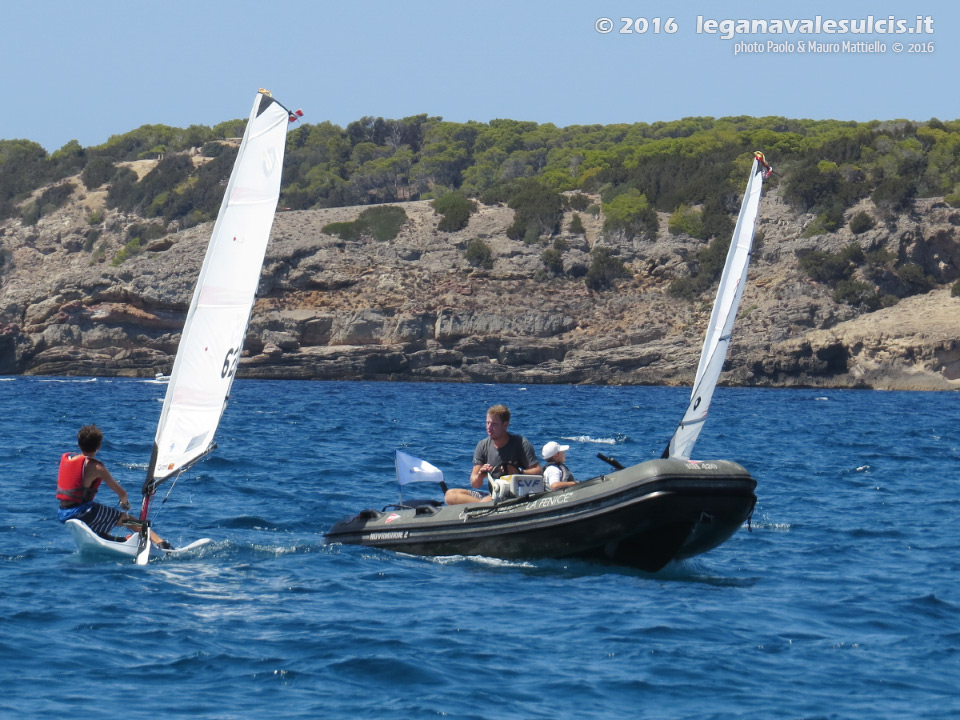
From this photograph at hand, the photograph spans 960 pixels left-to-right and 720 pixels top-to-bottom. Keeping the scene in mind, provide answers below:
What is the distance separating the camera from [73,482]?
11836 millimetres

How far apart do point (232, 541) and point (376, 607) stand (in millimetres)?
3583

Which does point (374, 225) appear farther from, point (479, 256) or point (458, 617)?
point (458, 617)

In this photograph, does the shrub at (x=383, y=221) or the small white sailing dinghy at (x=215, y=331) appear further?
the shrub at (x=383, y=221)

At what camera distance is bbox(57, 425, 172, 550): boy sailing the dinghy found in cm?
1169

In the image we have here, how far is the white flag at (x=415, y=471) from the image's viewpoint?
13.4 metres

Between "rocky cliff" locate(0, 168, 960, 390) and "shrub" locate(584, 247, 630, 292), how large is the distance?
64 centimetres

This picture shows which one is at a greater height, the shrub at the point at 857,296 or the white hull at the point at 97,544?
the shrub at the point at 857,296

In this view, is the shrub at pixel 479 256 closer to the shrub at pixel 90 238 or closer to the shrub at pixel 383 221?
the shrub at pixel 383 221

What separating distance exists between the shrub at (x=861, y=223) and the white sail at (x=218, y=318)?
199 ft

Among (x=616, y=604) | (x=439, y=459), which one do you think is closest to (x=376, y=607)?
(x=616, y=604)

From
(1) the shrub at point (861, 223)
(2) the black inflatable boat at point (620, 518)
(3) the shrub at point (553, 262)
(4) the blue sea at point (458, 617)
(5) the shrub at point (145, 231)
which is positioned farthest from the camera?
(5) the shrub at point (145, 231)

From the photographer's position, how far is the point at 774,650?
886 centimetres

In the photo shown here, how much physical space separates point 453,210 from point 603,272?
1253cm

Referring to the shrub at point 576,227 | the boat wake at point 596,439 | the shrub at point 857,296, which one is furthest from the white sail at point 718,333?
the shrub at point 576,227
